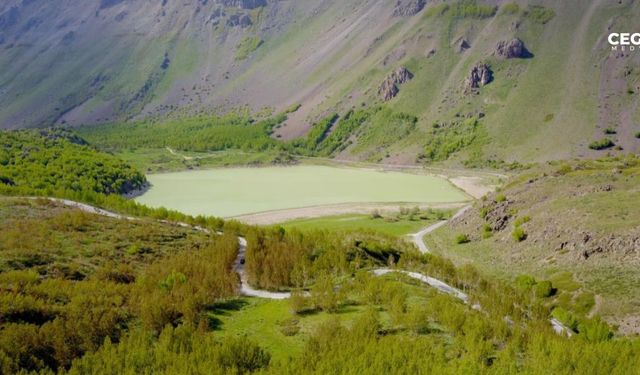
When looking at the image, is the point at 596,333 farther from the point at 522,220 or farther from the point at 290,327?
the point at 522,220

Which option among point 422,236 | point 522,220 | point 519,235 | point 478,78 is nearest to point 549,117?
point 478,78

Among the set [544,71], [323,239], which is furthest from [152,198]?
[544,71]

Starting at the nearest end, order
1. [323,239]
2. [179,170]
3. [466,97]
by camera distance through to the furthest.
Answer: [323,239] < [179,170] < [466,97]

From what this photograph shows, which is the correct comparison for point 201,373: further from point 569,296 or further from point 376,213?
point 376,213

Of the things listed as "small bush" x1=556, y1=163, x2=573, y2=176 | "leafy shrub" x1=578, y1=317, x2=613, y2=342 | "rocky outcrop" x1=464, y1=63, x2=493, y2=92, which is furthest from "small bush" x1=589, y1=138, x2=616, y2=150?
"leafy shrub" x1=578, y1=317, x2=613, y2=342

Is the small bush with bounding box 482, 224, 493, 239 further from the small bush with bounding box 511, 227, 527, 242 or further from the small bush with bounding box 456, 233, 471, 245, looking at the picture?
the small bush with bounding box 511, 227, 527, 242

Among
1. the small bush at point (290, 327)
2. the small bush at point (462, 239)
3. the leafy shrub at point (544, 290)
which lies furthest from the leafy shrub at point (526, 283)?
the small bush at point (290, 327)

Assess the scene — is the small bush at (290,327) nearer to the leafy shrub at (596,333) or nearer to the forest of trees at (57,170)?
the leafy shrub at (596,333)
